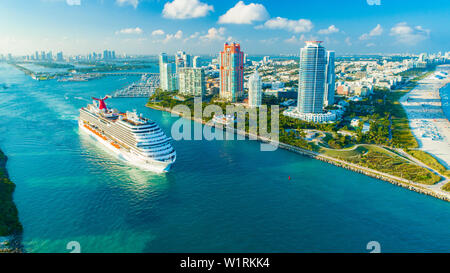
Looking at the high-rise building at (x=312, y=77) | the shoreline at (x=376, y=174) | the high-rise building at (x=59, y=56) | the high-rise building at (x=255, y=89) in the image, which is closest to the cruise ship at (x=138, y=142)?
the shoreline at (x=376, y=174)

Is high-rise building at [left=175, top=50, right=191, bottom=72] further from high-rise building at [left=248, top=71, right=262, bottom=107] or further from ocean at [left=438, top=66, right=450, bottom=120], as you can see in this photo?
ocean at [left=438, top=66, right=450, bottom=120]

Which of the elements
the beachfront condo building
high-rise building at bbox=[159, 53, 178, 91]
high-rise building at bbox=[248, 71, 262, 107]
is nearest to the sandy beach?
the beachfront condo building

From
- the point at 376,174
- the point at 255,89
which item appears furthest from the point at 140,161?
the point at 255,89

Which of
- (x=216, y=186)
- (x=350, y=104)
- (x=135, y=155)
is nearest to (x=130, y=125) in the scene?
(x=135, y=155)

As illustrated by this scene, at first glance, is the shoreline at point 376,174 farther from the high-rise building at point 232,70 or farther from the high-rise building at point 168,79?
the high-rise building at point 168,79

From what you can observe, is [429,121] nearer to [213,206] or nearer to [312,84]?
[312,84]

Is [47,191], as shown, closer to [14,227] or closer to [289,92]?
[14,227]
